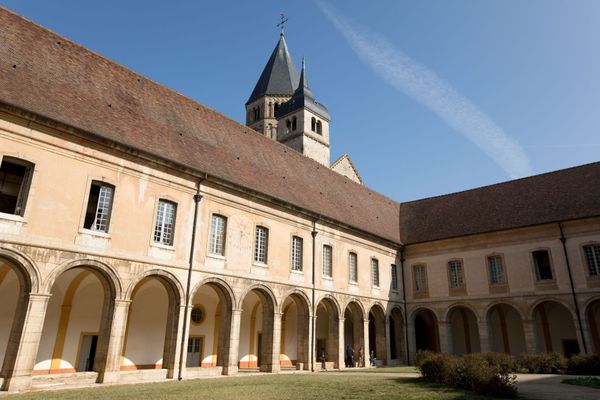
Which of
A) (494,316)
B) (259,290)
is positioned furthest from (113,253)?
(494,316)

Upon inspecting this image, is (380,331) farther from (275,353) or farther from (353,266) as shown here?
(275,353)

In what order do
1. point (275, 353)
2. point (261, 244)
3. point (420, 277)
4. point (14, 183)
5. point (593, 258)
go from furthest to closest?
point (420, 277) → point (593, 258) → point (261, 244) → point (275, 353) → point (14, 183)

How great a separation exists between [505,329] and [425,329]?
A: 15.8ft

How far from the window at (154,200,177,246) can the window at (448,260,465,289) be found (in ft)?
55.9

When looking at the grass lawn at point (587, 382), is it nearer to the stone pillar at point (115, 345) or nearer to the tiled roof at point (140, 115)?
the tiled roof at point (140, 115)

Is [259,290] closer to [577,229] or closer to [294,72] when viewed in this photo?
[577,229]

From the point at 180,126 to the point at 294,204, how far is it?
585cm

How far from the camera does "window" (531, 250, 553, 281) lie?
916 inches

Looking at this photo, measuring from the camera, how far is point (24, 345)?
11.3 metres

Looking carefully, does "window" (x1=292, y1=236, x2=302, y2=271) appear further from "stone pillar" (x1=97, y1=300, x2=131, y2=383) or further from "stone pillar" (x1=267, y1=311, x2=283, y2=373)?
"stone pillar" (x1=97, y1=300, x2=131, y2=383)

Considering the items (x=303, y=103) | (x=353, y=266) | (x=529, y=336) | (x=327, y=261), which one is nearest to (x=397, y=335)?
(x=353, y=266)

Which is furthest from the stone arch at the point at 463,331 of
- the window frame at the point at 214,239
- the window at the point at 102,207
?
the window at the point at 102,207

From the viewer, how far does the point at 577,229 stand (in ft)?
73.9

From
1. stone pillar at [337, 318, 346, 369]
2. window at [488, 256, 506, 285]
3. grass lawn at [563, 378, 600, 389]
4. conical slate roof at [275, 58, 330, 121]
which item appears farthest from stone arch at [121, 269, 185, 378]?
conical slate roof at [275, 58, 330, 121]
